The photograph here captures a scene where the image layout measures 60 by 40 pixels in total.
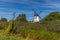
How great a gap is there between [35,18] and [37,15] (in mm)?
1411

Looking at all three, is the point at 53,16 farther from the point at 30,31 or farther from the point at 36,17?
the point at 30,31

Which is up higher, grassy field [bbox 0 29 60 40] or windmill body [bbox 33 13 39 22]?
windmill body [bbox 33 13 39 22]

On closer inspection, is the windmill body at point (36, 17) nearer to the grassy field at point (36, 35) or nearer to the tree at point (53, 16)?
the tree at point (53, 16)

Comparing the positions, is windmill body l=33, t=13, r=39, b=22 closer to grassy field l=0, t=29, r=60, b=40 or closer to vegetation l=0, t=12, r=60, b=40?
vegetation l=0, t=12, r=60, b=40

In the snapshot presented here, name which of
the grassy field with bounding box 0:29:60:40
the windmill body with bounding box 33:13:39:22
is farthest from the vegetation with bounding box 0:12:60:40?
the windmill body with bounding box 33:13:39:22

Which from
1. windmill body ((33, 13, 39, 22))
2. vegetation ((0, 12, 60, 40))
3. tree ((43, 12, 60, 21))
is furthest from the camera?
windmill body ((33, 13, 39, 22))

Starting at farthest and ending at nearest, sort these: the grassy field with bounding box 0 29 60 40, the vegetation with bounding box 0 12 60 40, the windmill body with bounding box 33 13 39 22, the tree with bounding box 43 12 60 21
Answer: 1. the windmill body with bounding box 33 13 39 22
2. the tree with bounding box 43 12 60 21
3. the vegetation with bounding box 0 12 60 40
4. the grassy field with bounding box 0 29 60 40

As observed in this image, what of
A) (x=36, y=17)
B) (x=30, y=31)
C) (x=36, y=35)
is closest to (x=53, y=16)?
(x=36, y=17)

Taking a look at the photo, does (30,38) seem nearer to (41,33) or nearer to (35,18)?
(41,33)

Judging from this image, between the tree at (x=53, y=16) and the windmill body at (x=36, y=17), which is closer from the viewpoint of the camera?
the tree at (x=53, y=16)

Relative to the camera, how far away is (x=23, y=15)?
100ft

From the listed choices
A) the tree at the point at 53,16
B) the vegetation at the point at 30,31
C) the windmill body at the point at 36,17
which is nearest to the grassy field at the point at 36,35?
the vegetation at the point at 30,31

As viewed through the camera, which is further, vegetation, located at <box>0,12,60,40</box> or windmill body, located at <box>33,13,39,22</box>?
windmill body, located at <box>33,13,39,22</box>

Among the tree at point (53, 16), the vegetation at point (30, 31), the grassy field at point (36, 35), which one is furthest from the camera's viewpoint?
the tree at point (53, 16)
